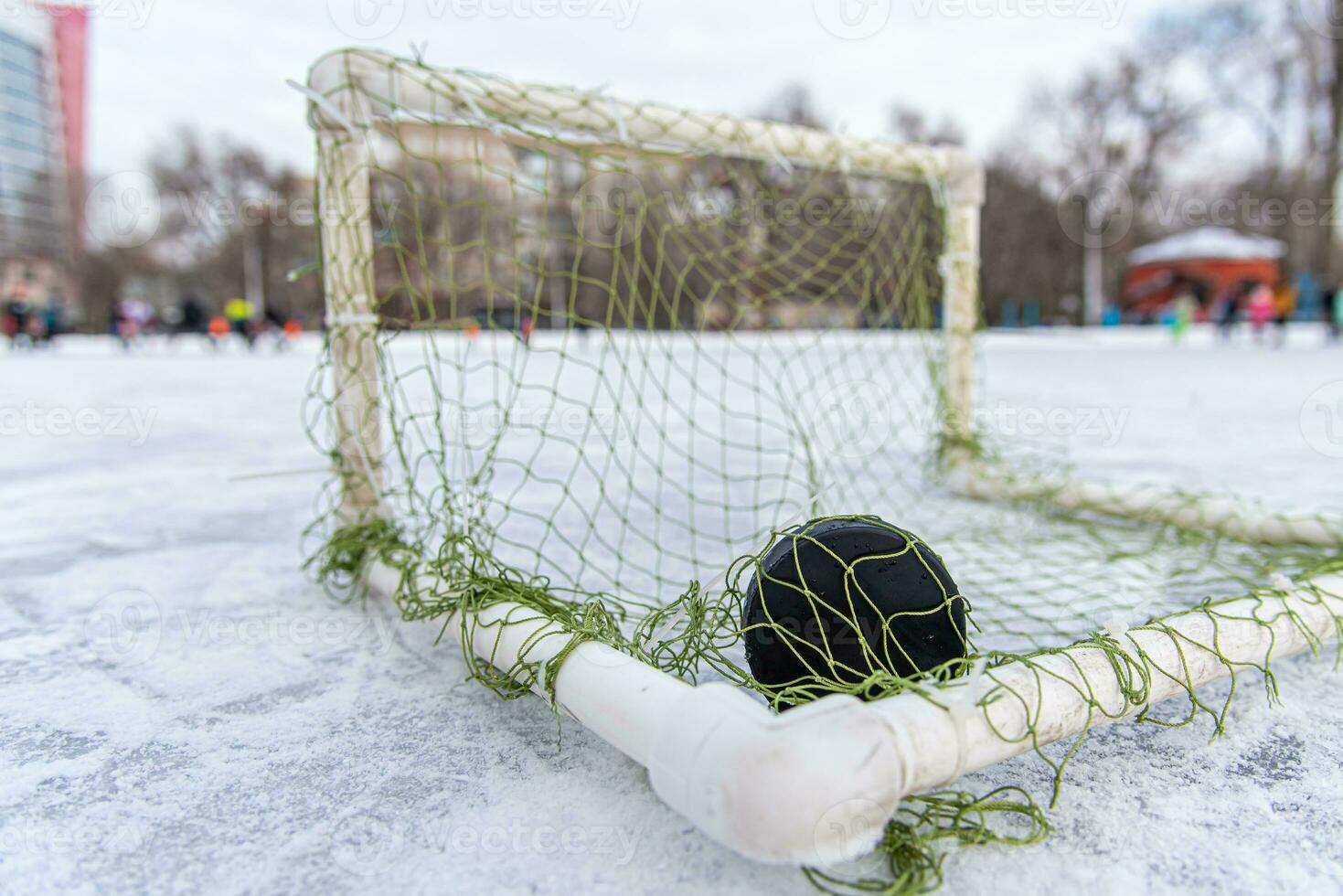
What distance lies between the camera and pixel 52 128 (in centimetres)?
5419

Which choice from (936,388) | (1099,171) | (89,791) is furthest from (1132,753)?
(1099,171)

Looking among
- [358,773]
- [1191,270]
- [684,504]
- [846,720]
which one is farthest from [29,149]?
[846,720]

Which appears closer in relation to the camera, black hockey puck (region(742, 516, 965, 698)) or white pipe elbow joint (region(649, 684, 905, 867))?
white pipe elbow joint (region(649, 684, 905, 867))

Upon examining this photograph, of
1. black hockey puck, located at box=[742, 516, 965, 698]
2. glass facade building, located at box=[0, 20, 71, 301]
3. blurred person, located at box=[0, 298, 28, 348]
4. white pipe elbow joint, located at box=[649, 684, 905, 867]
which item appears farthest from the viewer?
glass facade building, located at box=[0, 20, 71, 301]

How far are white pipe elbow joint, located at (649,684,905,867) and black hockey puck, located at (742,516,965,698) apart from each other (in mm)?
268

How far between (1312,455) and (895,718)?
3.71 meters

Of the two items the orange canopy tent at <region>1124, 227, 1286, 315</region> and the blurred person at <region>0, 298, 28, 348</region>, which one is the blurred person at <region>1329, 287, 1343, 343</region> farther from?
the blurred person at <region>0, 298, 28, 348</region>

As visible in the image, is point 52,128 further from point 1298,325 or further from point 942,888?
point 942,888

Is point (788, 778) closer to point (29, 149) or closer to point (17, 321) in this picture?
point (17, 321)

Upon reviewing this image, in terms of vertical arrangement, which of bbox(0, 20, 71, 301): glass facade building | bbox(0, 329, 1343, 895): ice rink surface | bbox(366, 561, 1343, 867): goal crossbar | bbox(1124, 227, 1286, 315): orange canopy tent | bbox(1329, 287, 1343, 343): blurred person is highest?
bbox(0, 20, 71, 301): glass facade building

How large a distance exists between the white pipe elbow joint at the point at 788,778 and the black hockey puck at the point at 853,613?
268 mm

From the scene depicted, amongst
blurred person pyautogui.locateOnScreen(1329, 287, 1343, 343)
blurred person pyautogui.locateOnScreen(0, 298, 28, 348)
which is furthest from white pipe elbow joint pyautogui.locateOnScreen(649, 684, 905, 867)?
blurred person pyautogui.locateOnScreen(0, 298, 28, 348)

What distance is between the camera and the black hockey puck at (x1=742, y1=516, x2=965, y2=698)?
3.84ft

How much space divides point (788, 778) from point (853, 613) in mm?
375
